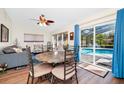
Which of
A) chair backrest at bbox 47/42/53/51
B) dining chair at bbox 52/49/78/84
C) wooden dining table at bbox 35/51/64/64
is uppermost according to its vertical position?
chair backrest at bbox 47/42/53/51

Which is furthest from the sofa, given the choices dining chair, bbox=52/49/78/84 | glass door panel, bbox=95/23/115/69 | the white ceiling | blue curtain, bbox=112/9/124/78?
blue curtain, bbox=112/9/124/78

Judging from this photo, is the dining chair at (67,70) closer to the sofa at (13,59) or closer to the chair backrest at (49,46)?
the sofa at (13,59)

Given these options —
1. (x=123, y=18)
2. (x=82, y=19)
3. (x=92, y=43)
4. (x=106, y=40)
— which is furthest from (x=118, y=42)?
(x=82, y=19)

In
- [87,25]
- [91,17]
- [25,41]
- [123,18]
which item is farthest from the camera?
[25,41]

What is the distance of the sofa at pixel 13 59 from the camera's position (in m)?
3.10

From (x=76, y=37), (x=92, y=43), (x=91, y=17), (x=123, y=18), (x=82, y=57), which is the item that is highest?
(x=91, y=17)

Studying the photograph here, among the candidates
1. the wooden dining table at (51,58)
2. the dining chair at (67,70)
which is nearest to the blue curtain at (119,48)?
the dining chair at (67,70)

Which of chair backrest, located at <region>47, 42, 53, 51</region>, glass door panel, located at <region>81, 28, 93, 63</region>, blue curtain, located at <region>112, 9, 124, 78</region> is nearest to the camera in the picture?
blue curtain, located at <region>112, 9, 124, 78</region>

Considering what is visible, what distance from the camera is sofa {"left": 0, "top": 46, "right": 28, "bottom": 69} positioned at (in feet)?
10.2

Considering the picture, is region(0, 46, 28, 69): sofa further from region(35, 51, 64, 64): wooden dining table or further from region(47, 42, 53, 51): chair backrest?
region(47, 42, 53, 51): chair backrest

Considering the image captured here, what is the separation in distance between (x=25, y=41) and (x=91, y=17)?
15.0 ft

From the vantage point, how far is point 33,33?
6.79m
